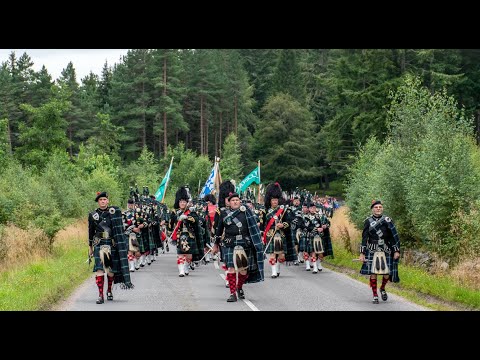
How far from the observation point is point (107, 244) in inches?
575

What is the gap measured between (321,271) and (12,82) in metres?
55.5

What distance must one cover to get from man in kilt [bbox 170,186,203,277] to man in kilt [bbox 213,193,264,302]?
15.0 feet

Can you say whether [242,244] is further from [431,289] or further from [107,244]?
[431,289]

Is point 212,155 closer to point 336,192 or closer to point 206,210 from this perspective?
point 336,192

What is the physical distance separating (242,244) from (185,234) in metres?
4.99

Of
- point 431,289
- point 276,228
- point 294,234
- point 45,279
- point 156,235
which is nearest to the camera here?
point 431,289

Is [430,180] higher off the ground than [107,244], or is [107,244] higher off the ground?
[430,180]

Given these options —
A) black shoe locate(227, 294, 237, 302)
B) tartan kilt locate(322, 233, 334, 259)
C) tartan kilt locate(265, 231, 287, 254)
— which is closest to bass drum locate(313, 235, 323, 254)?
tartan kilt locate(265, 231, 287, 254)

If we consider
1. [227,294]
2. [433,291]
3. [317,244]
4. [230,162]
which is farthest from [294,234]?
[230,162]

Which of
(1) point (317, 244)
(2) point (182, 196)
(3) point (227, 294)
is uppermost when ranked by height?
(2) point (182, 196)

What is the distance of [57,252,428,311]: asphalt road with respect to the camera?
45.7ft

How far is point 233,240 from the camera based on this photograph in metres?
15.2

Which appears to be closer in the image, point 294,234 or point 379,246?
point 379,246

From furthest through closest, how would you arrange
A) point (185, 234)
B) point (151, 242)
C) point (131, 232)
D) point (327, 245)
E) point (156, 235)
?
point (156, 235)
point (151, 242)
point (327, 245)
point (131, 232)
point (185, 234)
